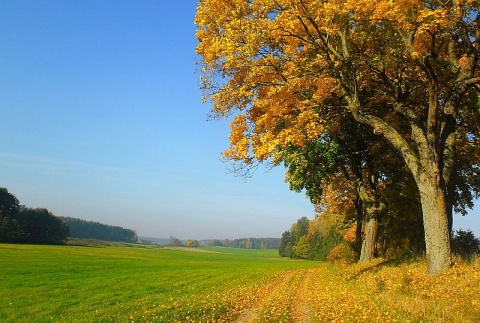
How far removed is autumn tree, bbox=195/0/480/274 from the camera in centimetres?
1248

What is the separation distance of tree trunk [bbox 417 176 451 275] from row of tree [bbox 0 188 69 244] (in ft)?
342

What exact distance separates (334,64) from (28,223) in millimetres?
112084

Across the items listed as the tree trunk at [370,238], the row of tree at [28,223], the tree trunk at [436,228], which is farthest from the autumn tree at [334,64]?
the row of tree at [28,223]

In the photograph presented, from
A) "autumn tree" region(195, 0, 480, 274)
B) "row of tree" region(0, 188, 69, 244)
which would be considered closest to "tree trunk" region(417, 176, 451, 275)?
"autumn tree" region(195, 0, 480, 274)

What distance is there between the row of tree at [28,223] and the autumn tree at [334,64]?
100274 mm

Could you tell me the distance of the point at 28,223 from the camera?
104m

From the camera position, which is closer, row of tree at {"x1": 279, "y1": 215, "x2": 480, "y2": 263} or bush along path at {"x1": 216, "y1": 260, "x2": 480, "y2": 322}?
bush along path at {"x1": 216, "y1": 260, "x2": 480, "y2": 322}

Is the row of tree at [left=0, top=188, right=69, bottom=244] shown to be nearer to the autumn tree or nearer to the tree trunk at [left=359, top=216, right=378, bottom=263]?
the tree trunk at [left=359, top=216, right=378, bottom=263]

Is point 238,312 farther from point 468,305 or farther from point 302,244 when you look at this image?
point 302,244

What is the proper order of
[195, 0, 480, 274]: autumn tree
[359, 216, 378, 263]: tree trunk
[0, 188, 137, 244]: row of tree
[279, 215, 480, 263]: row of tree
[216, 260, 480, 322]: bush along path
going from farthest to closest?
[0, 188, 137, 244]: row of tree
[279, 215, 480, 263]: row of tree
[359, 216, 378, 263]: tree trunk
[195, 0, 480, 274]: autumn tree
[216, 260, 480, 322]: bush along path

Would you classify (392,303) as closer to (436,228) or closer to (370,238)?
(436,228)

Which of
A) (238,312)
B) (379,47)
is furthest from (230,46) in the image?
(238,312)

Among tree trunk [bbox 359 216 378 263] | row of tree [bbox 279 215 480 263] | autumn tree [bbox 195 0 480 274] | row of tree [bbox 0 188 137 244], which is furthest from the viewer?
row of tree [bbox 0 188 137 244]

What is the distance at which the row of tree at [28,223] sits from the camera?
95.4 m
